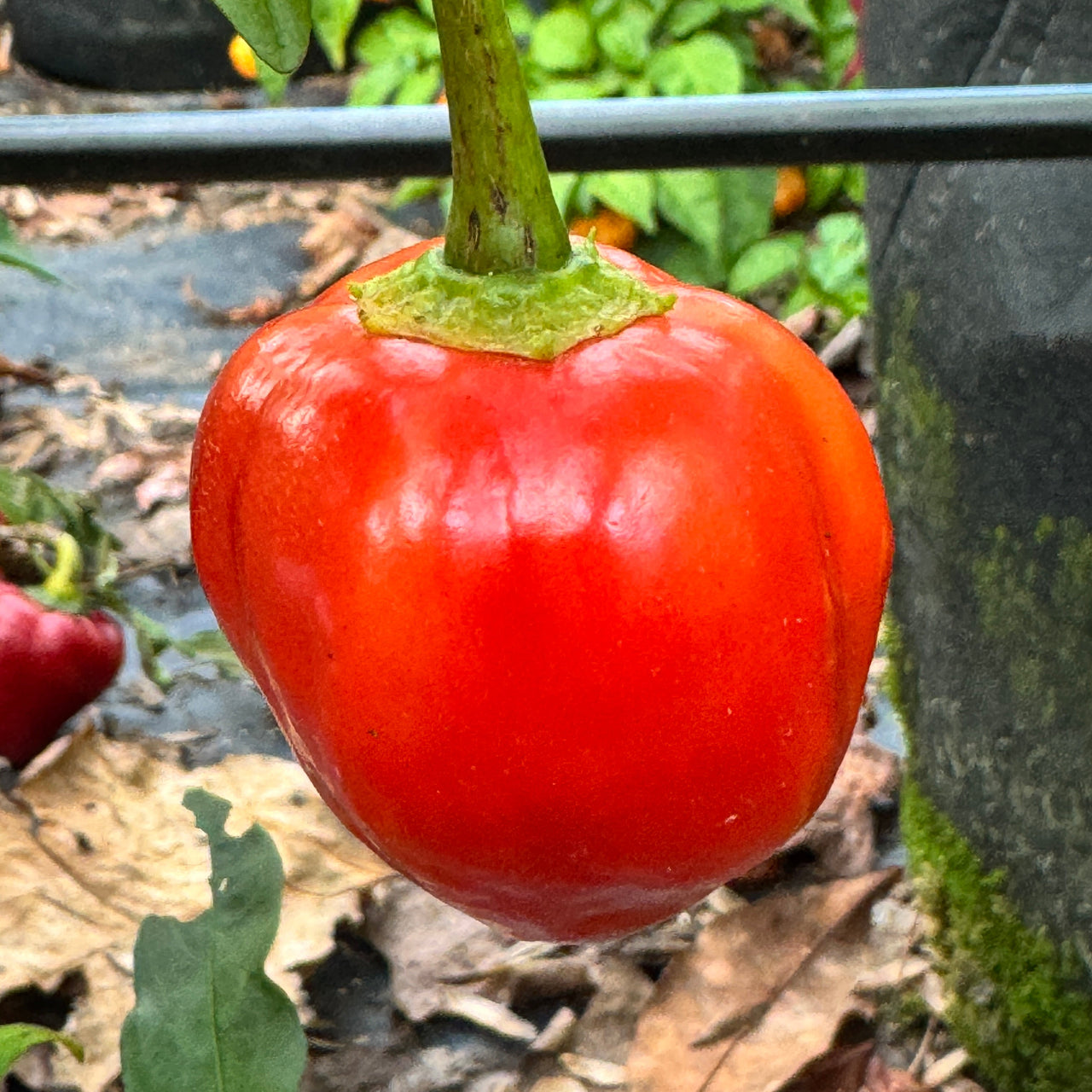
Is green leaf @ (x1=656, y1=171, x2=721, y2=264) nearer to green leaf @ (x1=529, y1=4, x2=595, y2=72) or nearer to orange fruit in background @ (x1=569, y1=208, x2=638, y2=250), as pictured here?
orange fruit in background @ (x1=569, y1=208, x2=638, y2=250)

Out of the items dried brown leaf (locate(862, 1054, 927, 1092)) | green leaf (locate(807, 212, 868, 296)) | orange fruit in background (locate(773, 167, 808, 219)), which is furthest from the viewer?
orange fruit in background (locate(773, 167, 808, 219))

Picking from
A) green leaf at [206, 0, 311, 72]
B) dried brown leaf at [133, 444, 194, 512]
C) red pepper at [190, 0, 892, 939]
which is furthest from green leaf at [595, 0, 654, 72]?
green leaf at [206, 0, 311, 72]

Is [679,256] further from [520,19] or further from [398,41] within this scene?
[398,41]

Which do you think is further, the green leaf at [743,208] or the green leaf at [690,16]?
the green leaf at [690,16]

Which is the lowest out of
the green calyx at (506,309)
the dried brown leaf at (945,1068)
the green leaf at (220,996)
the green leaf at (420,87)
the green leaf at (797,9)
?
the dried brown leaf at (945,1068)

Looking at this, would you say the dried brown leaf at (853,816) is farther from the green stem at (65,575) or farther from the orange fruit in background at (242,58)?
the orange fruit in background at (242,58)

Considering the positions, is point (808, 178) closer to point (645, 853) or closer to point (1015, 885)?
point (1015, 885)

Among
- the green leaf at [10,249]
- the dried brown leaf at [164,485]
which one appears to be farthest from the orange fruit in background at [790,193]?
the green leaf at [10,249]

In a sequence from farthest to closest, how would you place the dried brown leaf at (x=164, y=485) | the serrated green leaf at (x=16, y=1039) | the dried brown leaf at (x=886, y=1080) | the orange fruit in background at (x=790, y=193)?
the orange fruit in background at (x=790, y=193) → the dried brown leaf at (x=164, y=485) → the dried brown leaf at (x=886, y=1080) → the serrated green leaf at (x=16, y=1039)
